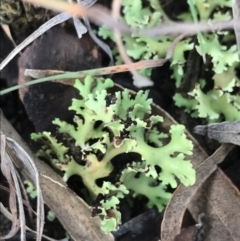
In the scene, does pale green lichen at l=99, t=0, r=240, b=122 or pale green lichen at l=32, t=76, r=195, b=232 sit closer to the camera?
pale green lichen at l=32, t=76, r=195, b=232

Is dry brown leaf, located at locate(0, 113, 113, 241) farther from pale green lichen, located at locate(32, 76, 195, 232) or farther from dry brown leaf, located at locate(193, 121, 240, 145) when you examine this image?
dry brown leaf, located at locate(193, 121, 240, 145)

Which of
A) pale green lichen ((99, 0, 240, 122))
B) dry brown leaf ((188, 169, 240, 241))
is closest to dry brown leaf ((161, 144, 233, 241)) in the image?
dry brown leaf ((188, 169, 240, 241))

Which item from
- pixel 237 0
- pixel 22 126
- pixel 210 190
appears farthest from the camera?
pixel 22 126

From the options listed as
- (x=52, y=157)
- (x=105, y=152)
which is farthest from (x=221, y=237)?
(x=52, y=157)

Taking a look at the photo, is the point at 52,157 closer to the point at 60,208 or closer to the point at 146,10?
the point at 60,208

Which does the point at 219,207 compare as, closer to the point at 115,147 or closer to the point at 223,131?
the point at 223,131

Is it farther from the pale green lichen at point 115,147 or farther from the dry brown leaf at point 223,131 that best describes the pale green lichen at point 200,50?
the pale green lichen at point 115,147

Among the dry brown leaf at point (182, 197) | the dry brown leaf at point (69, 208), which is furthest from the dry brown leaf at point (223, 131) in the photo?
the dry brown leaf at point (69, 208)

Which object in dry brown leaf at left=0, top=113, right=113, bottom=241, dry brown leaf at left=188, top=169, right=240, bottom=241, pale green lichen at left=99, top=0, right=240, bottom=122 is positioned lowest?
dry brown leaf at left=188, top=169, right=240, bottom=241
